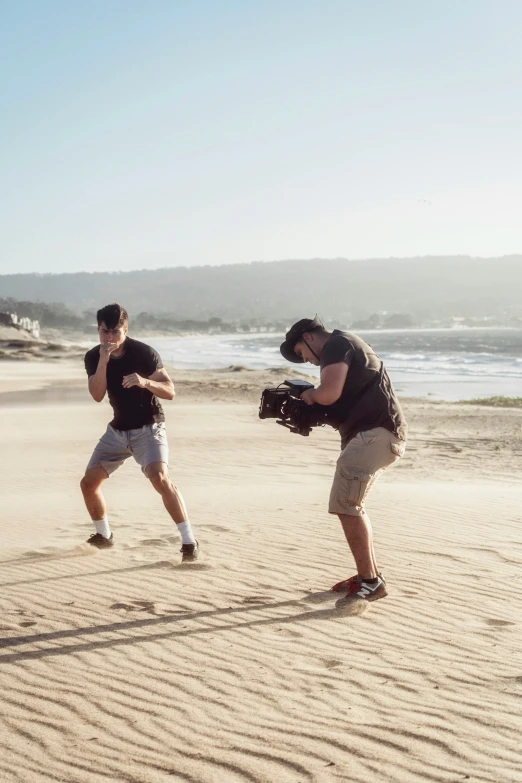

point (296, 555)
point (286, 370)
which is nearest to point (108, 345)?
point (296, 555)

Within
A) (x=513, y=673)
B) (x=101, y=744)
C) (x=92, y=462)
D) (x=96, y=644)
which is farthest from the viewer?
(x=92, y=462)

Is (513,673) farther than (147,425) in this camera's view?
No

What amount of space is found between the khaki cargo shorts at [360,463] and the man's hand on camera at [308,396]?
14.7 inches

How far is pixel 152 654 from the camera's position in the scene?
4641mm

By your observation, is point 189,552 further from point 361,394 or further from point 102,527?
point 361,394

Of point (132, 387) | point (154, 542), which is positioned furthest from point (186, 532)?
point (132, 387)

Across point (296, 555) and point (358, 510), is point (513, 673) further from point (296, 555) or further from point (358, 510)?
point (296, 555)

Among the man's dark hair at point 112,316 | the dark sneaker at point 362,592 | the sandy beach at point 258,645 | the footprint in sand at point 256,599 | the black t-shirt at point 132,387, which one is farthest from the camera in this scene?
the black t-shirt at point 132,387

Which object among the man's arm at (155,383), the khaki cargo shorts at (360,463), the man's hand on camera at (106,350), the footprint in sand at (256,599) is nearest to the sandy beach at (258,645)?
the footprint in sand at (256,599)

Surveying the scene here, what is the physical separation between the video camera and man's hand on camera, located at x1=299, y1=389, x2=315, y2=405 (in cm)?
3

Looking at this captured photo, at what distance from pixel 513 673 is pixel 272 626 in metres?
1.50

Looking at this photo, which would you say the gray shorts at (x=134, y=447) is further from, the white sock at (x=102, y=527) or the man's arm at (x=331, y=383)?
the man's arm at (x=331, y=383)

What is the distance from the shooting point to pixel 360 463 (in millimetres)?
5047

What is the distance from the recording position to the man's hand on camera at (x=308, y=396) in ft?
16.3
